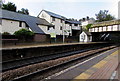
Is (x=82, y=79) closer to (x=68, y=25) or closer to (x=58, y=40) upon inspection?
(x=58, y=40)

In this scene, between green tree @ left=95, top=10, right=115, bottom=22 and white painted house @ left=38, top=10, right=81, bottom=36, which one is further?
green tree @ left=95, top=10, right=115, bottom=22

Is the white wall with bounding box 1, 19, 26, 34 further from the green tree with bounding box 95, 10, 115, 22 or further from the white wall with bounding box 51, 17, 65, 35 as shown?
the green tree with bounding box 95, 10, 115, 22

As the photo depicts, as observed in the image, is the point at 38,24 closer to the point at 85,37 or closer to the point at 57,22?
the point at 57,22

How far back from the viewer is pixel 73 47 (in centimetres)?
2059

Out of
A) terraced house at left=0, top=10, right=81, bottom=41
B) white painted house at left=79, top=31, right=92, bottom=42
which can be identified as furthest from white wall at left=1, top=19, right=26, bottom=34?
white painted house at left=79, top=31, right=92, bottom=42

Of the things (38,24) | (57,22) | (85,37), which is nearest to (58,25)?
(57,22)

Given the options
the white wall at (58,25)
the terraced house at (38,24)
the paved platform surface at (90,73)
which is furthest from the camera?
the white wall at (58,25)

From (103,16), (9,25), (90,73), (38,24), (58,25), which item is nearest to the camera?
(90,73)

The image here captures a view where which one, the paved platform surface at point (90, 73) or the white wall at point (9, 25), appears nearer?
the paved platform surface at point (90, 73)

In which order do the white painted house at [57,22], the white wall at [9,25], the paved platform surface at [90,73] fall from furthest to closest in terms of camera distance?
1. the white painted house at [57,22]
2. the white wall at [9,25]
3. the paved platform surface at [90,73]

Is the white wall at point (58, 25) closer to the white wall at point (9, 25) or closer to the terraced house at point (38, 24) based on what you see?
the terraced house at point (38, 24)

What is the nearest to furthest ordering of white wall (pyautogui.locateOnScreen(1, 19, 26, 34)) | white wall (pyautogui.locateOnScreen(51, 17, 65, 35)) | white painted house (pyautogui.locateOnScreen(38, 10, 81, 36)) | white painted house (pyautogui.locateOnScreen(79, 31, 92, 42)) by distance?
white wall (pyautogui.locateOnScreen(1, 19, 26, 34)), white painted house (pyautogui.locateOnScreen(38, 10, 81, 36)), white wall (pyautogui.locateOnScreen(51, 17, 65, 35)), white painted house (pyautogui.locateOnScreen(79, 31, 92, 42))

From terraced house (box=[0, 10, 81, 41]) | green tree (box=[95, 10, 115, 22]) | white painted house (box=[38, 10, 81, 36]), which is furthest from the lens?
Result: green tree (box=[95, 10, 115, 22])

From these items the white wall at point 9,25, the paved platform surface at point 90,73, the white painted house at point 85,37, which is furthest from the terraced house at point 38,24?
the paved platform surface at point 90,73
